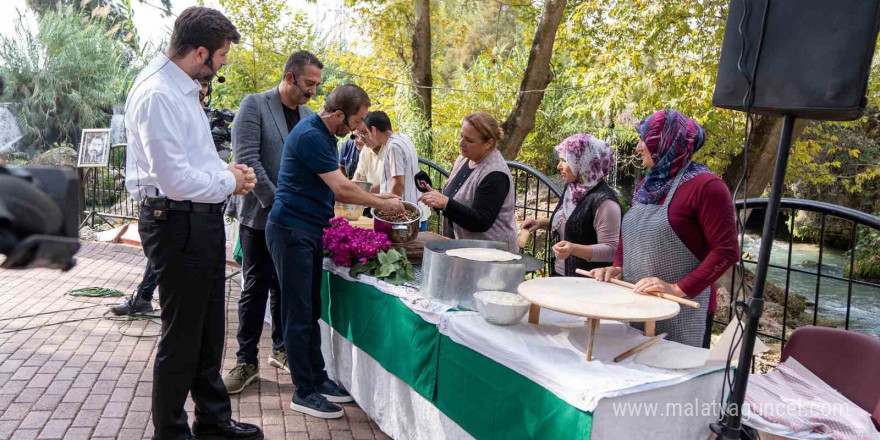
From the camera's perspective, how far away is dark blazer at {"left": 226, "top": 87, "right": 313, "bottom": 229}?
349cm

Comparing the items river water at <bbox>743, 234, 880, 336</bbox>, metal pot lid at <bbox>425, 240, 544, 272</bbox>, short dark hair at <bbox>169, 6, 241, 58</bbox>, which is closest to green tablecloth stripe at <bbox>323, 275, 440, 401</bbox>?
metal pot lid at <bbox>425, 240, 544, 272</bbox>

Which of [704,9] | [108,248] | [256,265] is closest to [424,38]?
[704,9]

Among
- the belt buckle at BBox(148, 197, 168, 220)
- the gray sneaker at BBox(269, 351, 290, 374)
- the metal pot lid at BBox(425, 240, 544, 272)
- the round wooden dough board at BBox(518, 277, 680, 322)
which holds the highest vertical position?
the belt buckle at BBox(148, 197, 168, 220)

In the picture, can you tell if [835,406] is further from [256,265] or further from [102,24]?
[102,24]

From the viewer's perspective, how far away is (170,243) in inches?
95.9

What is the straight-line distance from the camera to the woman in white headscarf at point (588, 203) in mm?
2943

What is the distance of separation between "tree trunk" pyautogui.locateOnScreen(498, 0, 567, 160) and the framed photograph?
5.29 meters

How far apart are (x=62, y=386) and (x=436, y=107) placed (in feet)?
32.2

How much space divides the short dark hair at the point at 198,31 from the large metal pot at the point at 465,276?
3.82 feet

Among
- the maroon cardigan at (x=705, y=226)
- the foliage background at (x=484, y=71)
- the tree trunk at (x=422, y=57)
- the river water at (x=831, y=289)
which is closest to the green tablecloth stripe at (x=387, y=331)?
the maroon cardigan at (x=705, y=226)

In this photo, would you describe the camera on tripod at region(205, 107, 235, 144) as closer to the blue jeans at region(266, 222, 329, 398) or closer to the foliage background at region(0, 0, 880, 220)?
the blue jeans at region(266, 222, 329, 398)

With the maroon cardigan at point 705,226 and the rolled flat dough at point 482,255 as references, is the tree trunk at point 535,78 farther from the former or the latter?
the maroon cardigan at point 705,226

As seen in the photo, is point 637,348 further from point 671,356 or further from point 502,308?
point 502,308

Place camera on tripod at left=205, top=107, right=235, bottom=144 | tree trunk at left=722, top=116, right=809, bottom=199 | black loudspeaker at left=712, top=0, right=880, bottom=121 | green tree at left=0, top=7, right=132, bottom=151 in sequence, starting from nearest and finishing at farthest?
black loudspeaker at left=712, top=0, right=880, bottom=121, camera on tripod at left=205, top=107, right=235, bottom=144, tree trunk at left=722, top=116, right=809, bottom=199, green tree at left=0, top=7, right=132, bottom=151
